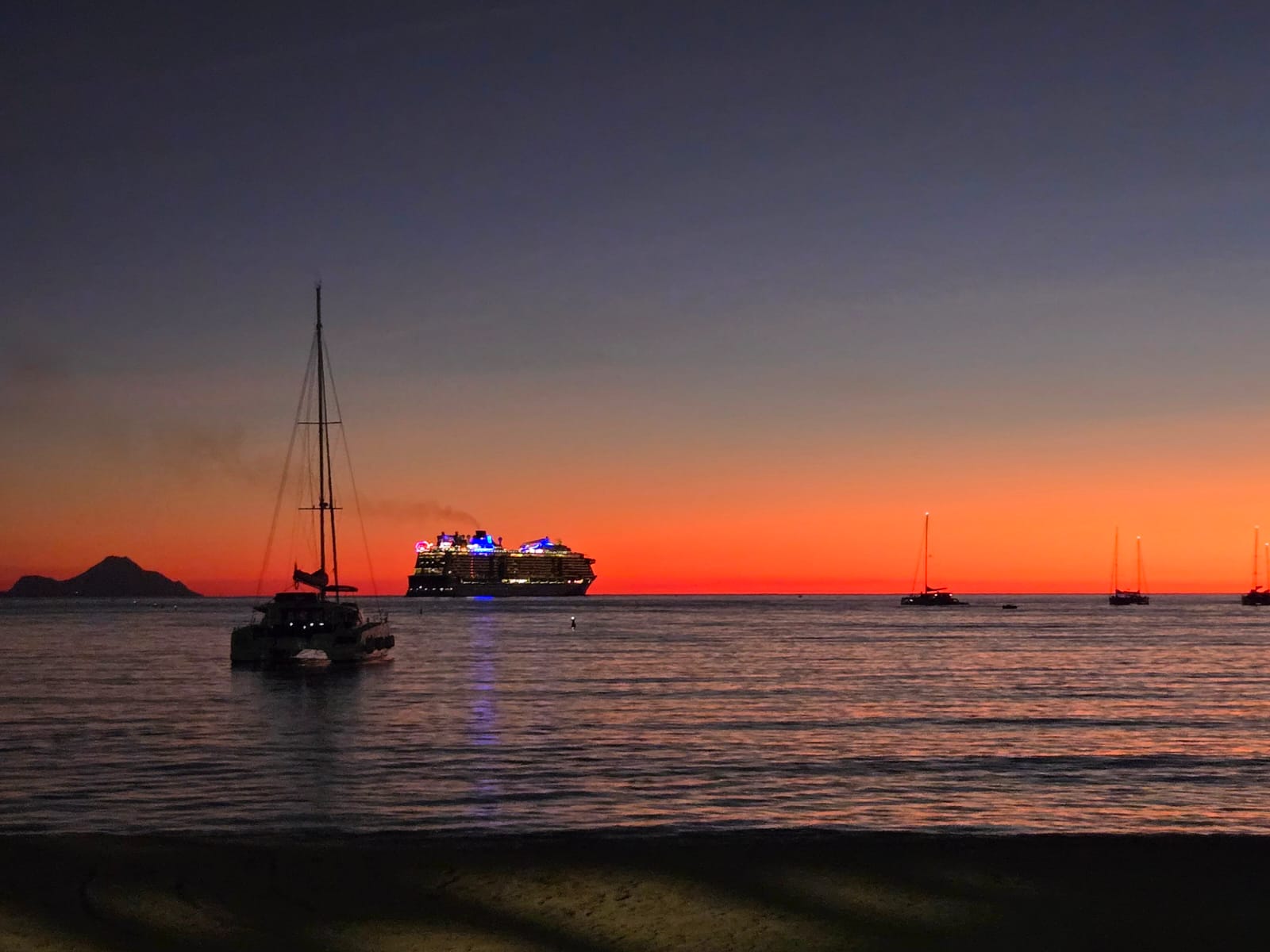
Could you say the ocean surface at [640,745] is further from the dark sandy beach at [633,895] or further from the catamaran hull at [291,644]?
the dark sandy beach at [633,895]

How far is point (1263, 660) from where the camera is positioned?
6381cm

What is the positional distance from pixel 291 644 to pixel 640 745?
1336 inches

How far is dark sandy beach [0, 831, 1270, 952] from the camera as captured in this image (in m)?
10.1

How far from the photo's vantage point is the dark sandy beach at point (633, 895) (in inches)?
399

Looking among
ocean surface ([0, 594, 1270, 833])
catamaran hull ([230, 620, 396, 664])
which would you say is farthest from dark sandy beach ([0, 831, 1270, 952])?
catamaran hull ([230, 620, 396, 664])

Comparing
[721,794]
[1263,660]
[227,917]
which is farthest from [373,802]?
[1263,660]

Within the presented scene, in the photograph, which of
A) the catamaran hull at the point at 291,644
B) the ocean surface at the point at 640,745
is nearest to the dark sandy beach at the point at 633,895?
the ocean surface at the point at 640,745

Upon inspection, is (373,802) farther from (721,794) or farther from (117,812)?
(721,794)

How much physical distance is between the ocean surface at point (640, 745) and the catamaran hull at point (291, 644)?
109 cm

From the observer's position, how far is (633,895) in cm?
1141

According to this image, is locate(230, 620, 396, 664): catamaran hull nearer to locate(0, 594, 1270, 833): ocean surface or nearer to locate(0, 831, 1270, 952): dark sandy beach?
locate(0, 594, 1270, 833): ocean surface

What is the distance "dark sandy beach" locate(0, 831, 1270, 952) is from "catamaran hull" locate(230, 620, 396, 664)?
44.1 m

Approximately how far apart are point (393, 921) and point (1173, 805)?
45.6 ft

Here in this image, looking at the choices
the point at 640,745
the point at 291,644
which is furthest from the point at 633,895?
the point at 291,644
